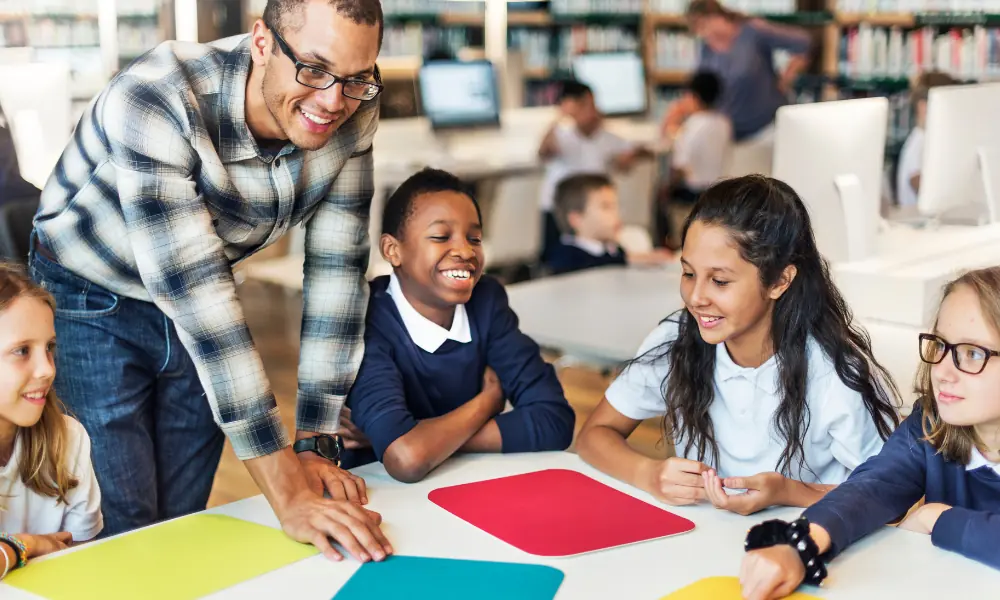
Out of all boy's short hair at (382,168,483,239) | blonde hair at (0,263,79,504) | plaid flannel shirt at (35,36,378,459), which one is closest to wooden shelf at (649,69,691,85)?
boy's short hair at (382,168,483,239)

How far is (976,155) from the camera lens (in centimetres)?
299

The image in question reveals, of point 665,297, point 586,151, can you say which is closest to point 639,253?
point 665,297

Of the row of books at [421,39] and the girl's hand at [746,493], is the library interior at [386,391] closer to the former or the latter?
the girl's hand at [746,493]

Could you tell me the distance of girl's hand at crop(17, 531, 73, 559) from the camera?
4.47ft

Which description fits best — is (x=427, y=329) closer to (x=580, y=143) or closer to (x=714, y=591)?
(x=714, y=591)

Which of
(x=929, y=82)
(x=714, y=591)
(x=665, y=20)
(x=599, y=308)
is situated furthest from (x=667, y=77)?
(x=714, y=591)

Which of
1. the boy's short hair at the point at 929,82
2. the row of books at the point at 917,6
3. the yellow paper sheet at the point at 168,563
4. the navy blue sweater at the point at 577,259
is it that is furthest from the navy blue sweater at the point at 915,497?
the row of books at the point at 917,6

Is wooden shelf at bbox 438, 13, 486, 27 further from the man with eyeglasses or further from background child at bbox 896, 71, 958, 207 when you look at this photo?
the man with eyeglasses

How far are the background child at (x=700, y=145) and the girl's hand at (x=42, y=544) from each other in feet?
15.5

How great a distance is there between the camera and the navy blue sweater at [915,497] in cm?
133

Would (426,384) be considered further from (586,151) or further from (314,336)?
(586,151)

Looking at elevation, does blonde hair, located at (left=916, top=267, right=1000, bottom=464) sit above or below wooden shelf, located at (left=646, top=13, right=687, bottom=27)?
below

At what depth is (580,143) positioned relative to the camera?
5.80 meters

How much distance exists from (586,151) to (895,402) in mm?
4185
